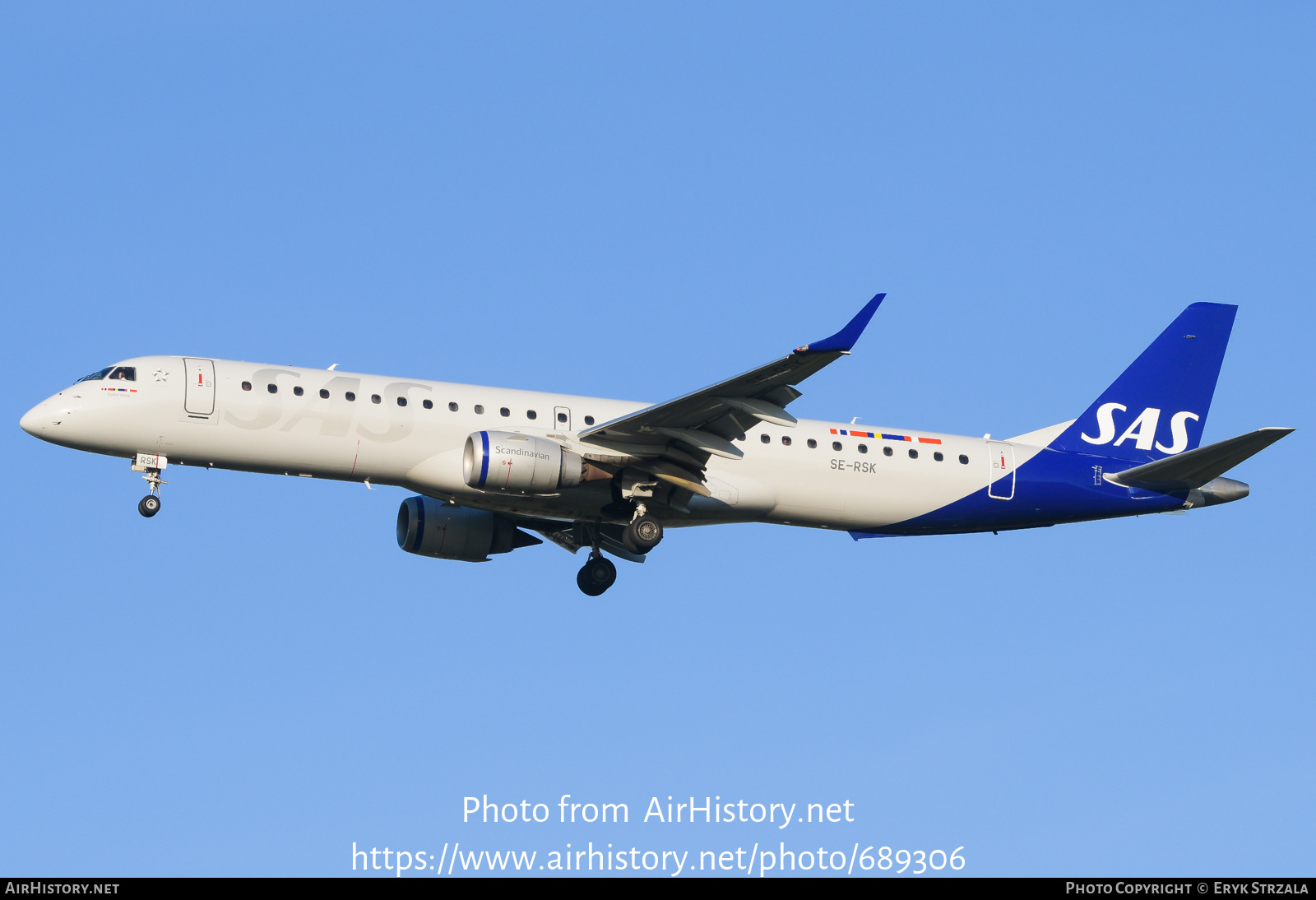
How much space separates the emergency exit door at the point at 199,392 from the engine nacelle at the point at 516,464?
18.1 ft

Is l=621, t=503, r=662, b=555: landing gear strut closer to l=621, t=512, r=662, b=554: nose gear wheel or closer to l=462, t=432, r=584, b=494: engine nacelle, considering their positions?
l=621, t=512, r=662, b=554: nose gear wheel

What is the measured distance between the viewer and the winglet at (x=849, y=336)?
28.7 m

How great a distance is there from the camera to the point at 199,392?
108 ft

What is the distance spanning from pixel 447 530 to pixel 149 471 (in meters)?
7.60

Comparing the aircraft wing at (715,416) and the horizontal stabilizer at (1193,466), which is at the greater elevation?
the aircraft wing at (715,416)

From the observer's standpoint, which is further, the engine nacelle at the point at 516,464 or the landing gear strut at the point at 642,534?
the landing gear strut at the point at 642,534

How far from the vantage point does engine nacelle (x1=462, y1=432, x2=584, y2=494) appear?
31.9 meters

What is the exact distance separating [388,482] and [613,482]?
4.93m

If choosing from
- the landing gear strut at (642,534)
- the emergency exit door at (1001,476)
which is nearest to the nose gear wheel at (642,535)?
the landing gear strut at (642,534)

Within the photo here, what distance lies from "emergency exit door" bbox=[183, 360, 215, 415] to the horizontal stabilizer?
21.2m

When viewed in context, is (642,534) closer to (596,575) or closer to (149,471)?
(596,575)

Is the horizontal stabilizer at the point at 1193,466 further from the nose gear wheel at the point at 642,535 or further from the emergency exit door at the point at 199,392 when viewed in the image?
the emergency exit door at the point at 199,392

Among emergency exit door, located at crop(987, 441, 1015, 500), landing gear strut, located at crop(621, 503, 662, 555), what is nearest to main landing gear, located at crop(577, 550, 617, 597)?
landing gear strut, located at crop(621, 503, 662, 555)
